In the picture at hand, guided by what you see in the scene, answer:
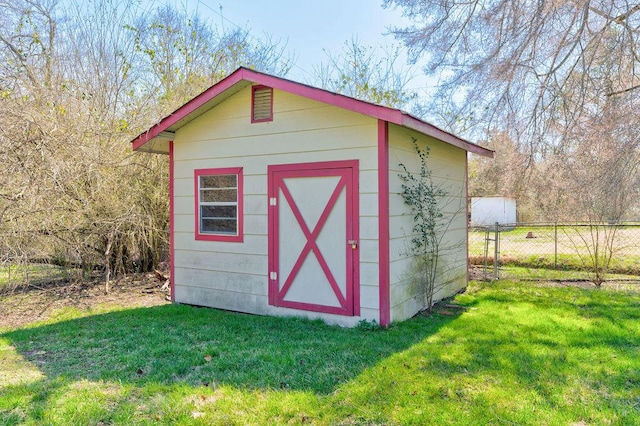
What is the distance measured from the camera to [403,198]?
529cm

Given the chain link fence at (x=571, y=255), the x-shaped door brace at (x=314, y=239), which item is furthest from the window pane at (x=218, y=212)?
the chain link fence at (x=571, y=255)

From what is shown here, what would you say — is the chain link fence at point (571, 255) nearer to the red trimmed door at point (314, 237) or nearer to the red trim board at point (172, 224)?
the red trimmed door at point (314, 237)

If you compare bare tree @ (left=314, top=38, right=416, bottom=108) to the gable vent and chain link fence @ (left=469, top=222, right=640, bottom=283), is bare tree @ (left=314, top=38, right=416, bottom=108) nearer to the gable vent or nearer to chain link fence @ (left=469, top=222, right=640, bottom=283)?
chain link fence @ (left=469, top=222, right=640, bottom=283)

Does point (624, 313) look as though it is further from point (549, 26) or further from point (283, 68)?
point (283, 68)

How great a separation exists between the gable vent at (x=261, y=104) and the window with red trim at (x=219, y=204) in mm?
765

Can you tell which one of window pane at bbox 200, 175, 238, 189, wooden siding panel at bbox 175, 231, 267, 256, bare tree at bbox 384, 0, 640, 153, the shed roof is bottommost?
wooden siding panel at bbox 175, 231, 267, 256

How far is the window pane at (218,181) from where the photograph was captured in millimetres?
6039

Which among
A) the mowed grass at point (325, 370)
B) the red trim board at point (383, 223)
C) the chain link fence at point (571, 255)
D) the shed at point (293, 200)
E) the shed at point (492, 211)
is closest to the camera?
the mowed grass at point (325, 370)

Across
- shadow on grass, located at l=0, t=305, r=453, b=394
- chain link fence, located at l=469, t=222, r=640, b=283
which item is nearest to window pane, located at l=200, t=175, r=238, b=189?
shadow on grass, located at l=0, t=305, r=453, b=394

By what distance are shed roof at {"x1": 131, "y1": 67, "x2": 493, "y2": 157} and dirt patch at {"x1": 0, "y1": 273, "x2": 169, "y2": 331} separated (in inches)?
96.4

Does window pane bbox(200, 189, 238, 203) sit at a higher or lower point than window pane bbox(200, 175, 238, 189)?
lower

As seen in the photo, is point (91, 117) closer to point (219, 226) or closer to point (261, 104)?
point (219, 226)

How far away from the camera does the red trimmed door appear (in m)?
5.05

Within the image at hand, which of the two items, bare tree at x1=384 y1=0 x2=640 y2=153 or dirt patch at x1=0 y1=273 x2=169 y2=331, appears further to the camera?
bare tree at x1=384 y1=0 x2=640 y2=153
